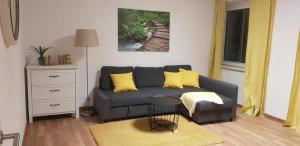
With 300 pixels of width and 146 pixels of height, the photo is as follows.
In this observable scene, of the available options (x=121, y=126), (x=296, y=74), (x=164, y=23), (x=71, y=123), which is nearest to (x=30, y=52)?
(x=71, y=123)

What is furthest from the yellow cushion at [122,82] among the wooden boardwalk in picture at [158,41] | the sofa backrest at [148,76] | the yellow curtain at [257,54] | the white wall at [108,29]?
the yellow curtain at [257,54]

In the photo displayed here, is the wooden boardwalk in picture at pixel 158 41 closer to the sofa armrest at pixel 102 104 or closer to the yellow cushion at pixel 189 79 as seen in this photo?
the yellow cushion at pixel 189 79

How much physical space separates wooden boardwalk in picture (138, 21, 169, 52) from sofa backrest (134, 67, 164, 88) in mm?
400

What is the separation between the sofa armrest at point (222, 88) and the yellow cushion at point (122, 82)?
131 centimetres

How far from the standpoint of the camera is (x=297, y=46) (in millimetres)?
3439

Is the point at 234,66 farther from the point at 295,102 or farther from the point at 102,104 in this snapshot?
the point at 102,104

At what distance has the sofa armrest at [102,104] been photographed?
350cm

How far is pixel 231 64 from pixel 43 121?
3.58 metres

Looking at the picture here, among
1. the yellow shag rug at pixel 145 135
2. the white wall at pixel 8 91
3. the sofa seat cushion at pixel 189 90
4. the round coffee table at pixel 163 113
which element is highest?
the white wall at pixel 8 91

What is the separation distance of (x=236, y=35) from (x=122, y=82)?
2513mm

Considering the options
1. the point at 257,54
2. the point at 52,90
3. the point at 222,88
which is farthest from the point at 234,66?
the point at 52,90

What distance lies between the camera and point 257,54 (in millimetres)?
4039

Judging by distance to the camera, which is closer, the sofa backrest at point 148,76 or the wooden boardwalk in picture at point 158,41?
the sofa backrest at point 148,76

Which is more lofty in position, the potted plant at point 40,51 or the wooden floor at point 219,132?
the potted plant at point 40,51
